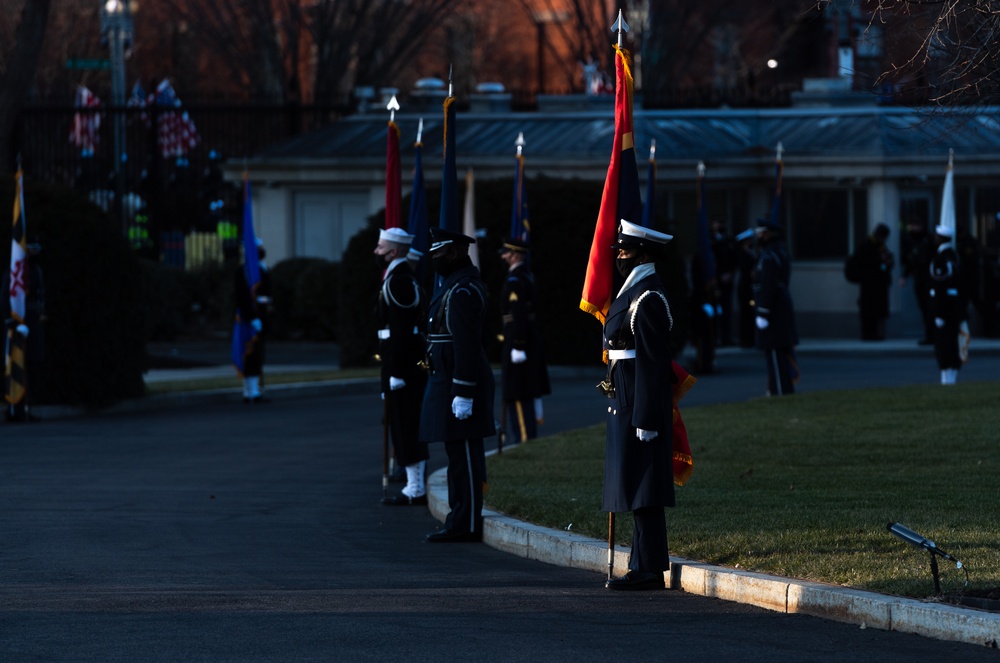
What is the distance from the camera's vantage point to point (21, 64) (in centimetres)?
2709

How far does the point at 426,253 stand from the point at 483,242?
1081cm

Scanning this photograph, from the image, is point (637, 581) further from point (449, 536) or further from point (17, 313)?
point (17, 313)

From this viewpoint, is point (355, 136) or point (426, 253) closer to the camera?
point (426, 253)

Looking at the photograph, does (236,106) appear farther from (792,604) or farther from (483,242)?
(792,604)

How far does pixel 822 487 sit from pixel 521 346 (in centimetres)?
450

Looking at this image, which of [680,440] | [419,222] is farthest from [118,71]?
[680,440]

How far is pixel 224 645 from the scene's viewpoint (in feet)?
26.8

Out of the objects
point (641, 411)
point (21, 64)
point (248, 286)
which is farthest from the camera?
point (21, 64)

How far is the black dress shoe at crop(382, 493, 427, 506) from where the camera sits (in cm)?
1346

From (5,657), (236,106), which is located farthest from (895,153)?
(5,657)

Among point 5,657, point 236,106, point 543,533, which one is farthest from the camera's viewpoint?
point 236,106

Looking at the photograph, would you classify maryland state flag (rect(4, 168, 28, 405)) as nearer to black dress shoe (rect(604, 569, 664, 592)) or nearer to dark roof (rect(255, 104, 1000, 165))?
black dress shoe (rect(604, 569, 664, 592))

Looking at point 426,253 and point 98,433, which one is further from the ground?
point 426,253

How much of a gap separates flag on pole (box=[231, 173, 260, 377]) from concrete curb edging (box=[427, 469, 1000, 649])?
10.4 metres
